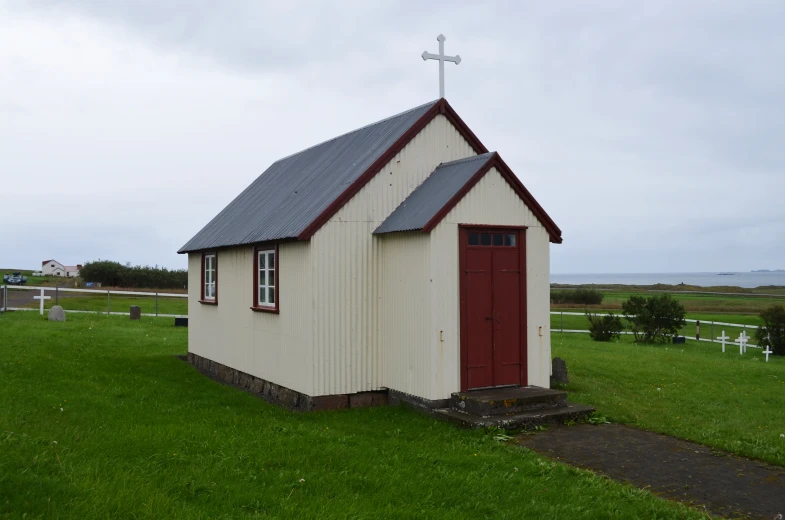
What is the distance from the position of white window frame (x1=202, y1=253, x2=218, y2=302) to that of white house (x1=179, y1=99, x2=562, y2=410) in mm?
3808

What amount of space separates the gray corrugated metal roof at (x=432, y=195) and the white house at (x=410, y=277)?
35 millimetres

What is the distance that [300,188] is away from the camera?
49.6 feet

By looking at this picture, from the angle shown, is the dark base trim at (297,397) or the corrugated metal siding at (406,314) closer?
the corrugated metal siding at (406,314)

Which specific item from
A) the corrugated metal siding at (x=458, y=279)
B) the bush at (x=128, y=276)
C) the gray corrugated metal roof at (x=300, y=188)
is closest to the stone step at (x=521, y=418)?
the corrugated metal siding at (x=458, y=279)

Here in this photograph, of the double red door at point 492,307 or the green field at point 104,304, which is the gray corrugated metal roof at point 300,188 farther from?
the green field at point 104,304

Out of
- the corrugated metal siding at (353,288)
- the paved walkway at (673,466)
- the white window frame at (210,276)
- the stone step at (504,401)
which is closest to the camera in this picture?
the paved walkway at (673,466)

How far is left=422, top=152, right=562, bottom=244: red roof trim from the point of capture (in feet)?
37.4

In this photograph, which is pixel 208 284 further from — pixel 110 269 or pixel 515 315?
pixel 110 269

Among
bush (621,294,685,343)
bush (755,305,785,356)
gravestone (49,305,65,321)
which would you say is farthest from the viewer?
bush (621,294,685,343)

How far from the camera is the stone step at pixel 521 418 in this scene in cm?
1056

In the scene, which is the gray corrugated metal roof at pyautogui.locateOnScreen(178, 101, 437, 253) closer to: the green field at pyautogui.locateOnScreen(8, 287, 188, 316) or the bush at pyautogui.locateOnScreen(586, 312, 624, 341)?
the bush at pyautogui.locateOnScreen(586, 312, 624, 341)

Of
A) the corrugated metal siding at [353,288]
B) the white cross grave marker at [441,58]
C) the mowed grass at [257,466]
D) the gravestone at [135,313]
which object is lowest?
the mowed grass at [257,466]

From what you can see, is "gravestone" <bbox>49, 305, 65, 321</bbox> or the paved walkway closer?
the paved walkway

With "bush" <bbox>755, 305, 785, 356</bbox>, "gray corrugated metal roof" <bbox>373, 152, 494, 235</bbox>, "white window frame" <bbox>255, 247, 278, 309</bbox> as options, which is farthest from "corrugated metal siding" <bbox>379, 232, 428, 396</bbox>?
"bush" <bbox>755, 305, 785, 356</bbox>
